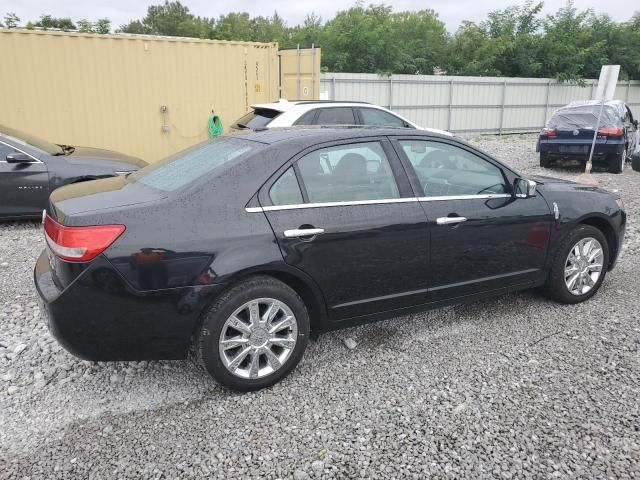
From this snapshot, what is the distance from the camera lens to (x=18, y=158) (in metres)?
6.44

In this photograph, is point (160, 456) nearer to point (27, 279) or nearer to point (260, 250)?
point (260, 250)

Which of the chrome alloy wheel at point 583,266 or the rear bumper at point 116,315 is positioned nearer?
the rear bumper at point 116,315

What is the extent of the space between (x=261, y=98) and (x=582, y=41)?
62.8 feet

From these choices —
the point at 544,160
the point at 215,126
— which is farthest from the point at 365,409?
the point at 544,160

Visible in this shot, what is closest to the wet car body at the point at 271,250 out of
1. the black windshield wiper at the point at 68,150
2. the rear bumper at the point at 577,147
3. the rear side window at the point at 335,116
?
the black windshield wiper at the point at 68,150

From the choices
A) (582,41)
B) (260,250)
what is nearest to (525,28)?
(582,41)

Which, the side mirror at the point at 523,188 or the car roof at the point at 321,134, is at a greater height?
the car roof at the point at 321,134

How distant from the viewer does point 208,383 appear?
3.29m

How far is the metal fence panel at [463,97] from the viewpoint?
58.7ft

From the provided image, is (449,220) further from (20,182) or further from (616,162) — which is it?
(616,162)

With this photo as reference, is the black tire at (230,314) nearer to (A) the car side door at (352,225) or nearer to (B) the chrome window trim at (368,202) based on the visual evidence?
(A) the car side door at (352,225)

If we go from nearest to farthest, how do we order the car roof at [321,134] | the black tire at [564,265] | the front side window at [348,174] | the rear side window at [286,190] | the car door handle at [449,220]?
1. the rear side window at [286,190]
2. the front side window at [348,174]
3. the car roof at [321,134]
4. the car door handle at [449,220]
5. the black tire at [564,265]

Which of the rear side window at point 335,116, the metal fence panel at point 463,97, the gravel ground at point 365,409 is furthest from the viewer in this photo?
the metal fence panel at point 463,97

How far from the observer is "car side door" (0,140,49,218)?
254 inches
